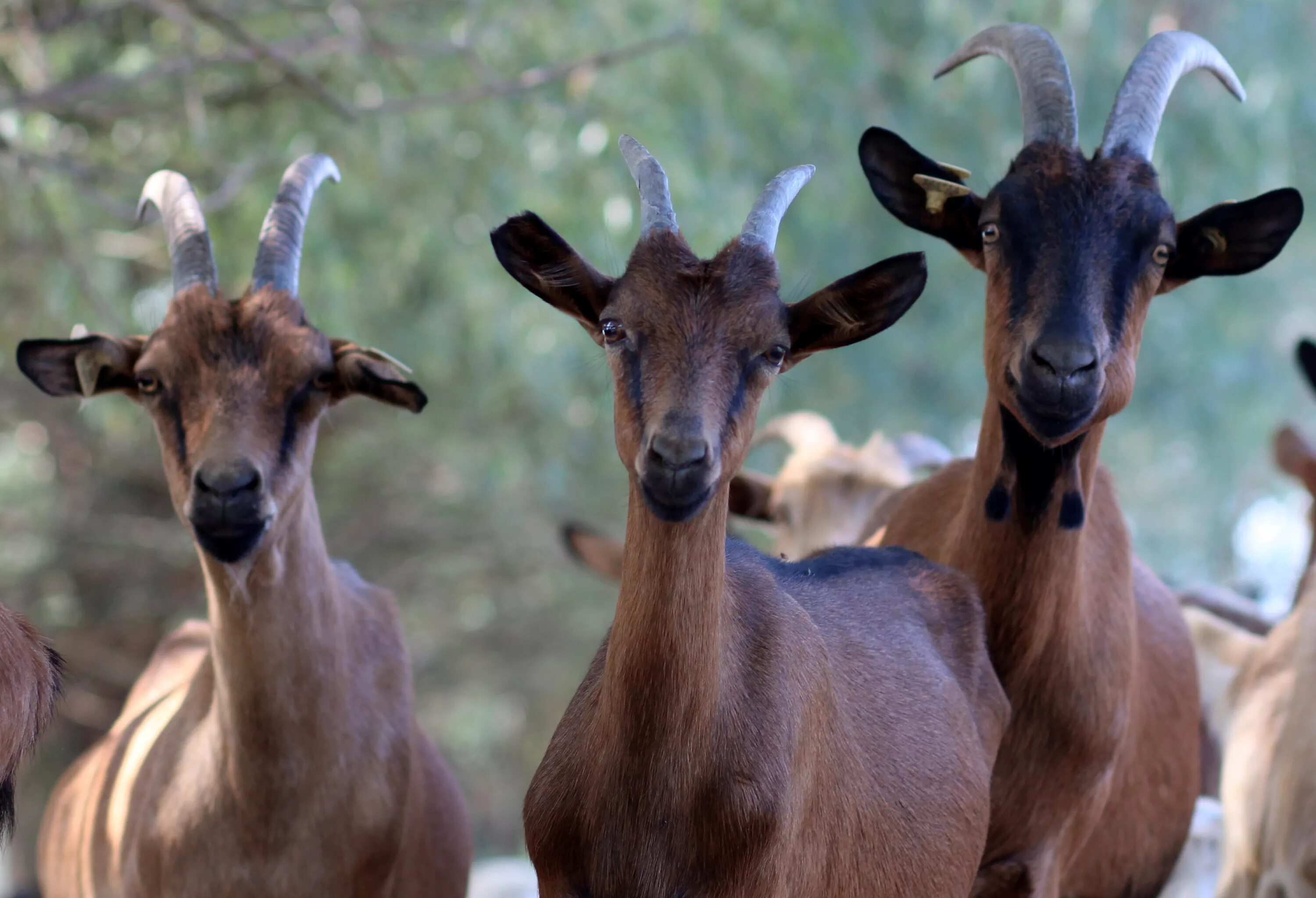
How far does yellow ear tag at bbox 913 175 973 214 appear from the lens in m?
4.82

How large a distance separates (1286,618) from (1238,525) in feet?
42.8

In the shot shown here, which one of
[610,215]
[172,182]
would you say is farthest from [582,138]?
[172,182]

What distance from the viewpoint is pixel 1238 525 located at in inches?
734

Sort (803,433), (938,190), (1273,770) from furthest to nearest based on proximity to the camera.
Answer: (803,433) → (1273,770) → (938,190)

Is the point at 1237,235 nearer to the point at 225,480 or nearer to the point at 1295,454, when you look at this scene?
the point at 1295,454

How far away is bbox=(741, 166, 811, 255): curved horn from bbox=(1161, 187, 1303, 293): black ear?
4.19 feet

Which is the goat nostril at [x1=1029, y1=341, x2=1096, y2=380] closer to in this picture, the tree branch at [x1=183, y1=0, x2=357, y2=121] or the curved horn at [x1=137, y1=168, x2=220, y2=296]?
the curved horn at [x1=137, y1=168, x2=220, y2=296]

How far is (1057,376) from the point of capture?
418 centimetres

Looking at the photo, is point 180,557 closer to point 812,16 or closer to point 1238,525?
point 812,16

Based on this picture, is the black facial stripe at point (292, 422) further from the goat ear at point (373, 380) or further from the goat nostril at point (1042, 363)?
the goat nostril at point (1042, 363)

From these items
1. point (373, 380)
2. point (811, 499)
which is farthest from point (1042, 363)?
point (811, 499)

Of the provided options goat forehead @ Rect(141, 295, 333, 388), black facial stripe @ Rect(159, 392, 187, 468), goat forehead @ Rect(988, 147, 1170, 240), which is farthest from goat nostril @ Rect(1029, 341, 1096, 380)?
black facial stripe @ Rect(159, 392, 187, 468)

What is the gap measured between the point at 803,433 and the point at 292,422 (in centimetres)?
429

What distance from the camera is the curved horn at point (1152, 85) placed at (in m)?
4.76
